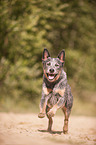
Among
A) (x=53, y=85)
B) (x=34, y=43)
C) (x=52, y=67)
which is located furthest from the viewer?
(x=34, y=43)

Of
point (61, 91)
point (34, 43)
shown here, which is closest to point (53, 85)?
point (61, 91)

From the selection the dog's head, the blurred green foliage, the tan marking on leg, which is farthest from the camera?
the blurred green foliage

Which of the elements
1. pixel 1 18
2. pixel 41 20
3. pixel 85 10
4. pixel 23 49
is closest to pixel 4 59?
pixel 23 49

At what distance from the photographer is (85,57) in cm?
1644

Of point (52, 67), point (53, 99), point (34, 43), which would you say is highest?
point (34, 43)

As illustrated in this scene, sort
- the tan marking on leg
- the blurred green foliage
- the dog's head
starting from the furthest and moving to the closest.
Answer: the blurred green foliage → the tan marking on leg → the dog's head

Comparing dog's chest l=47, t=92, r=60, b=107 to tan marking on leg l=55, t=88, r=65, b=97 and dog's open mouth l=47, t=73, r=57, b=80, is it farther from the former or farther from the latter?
dog's open mouth l=47, t=73, r=57, b=80

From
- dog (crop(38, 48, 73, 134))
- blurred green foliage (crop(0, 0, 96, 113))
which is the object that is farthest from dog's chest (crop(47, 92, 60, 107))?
blurred green foliage (crop(0, 0, 96, 113))

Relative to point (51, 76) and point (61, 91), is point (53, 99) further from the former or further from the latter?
point (51, 76)

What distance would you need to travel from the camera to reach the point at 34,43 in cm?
1263

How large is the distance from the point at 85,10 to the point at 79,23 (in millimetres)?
2142

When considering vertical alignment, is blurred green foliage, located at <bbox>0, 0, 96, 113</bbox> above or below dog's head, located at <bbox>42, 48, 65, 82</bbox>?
above

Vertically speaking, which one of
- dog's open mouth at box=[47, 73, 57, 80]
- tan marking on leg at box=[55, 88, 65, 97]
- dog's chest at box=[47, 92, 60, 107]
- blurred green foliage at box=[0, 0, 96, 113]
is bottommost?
dog's chest at box=[47, 92, 60, 107]

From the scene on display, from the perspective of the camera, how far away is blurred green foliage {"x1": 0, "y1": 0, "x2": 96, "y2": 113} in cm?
1116
